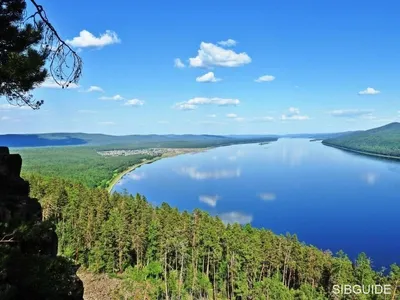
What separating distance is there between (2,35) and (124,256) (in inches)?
1168

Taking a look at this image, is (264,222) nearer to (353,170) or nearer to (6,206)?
(6,206)

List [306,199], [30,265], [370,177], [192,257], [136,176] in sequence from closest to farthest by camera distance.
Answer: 1. [30,265]
2. [192,257]
3. [306,199]
4. [370,177]
5. [136,176]

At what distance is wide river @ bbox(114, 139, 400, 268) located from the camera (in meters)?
49.2

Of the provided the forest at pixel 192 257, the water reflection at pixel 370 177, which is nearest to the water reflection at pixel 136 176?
the water reflection at pixel 370 177

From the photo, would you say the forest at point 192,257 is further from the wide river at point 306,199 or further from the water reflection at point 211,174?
the water reflection at point 211,174

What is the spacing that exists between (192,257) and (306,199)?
49143 mm

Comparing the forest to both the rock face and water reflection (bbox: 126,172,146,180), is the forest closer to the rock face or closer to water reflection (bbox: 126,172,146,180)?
the rock face

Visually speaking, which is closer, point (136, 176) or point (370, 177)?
point (370, 177)

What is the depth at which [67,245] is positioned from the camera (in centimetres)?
3488

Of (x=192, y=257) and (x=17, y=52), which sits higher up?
(x=17, y=52)

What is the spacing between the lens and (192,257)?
99.7 feet

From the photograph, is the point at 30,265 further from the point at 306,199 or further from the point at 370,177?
the point at 370,177

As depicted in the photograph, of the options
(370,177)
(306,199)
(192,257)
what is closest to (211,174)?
(306,199)

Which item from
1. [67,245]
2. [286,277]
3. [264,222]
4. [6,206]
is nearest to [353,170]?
[264,222]
